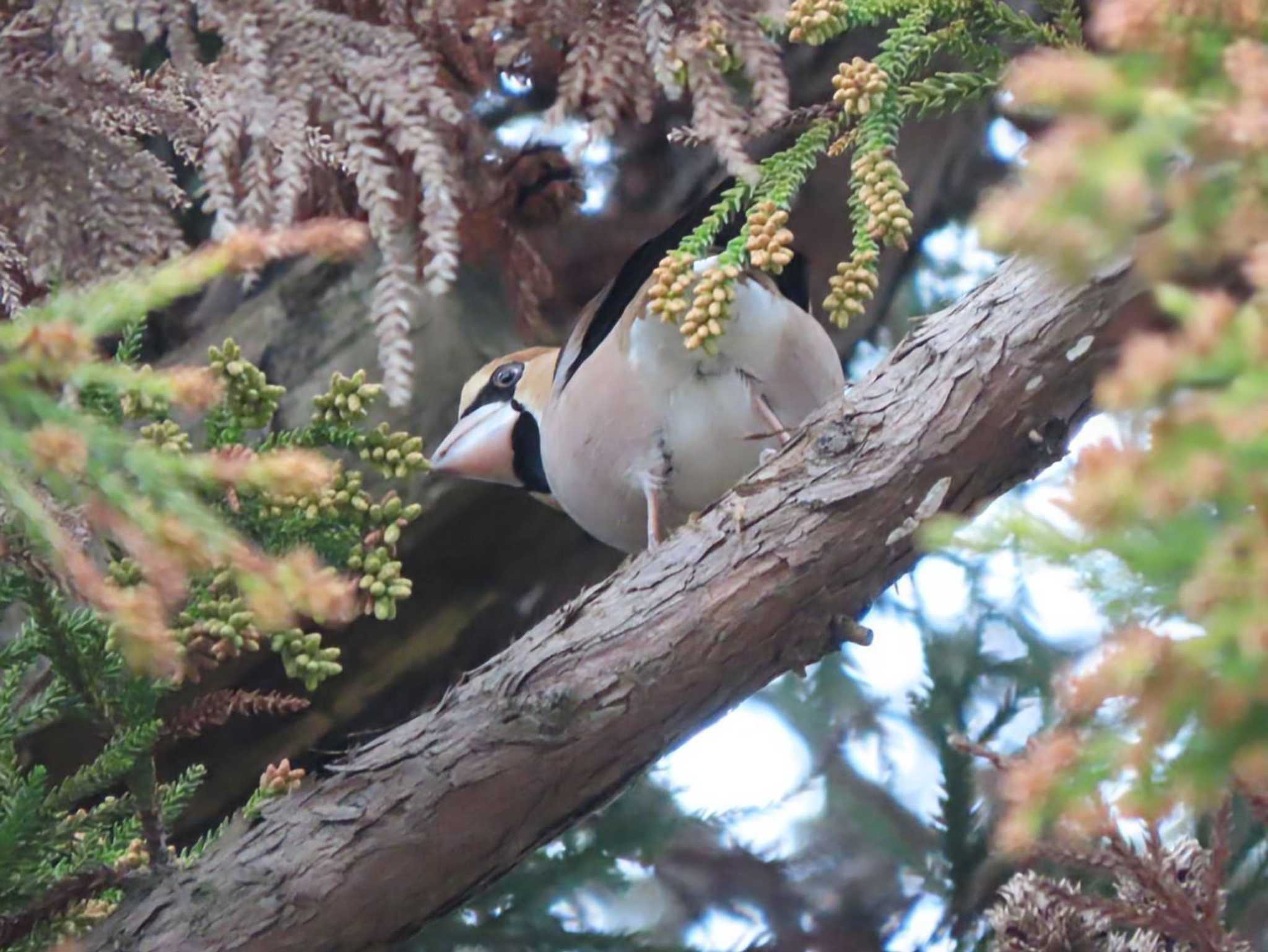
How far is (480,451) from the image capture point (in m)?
2.03

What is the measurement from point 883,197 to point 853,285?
9 cm

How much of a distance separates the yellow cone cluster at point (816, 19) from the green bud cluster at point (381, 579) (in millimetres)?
632

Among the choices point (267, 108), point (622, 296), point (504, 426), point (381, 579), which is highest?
point (267, 108)

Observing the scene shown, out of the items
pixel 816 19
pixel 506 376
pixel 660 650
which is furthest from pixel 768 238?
pixel 506 376

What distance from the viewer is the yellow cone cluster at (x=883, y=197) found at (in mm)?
1298

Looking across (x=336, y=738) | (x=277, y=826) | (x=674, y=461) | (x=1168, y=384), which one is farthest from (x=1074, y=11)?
(x=336, y=738)

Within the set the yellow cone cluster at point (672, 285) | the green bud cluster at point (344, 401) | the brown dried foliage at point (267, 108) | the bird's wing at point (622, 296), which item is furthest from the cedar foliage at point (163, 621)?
the bird's wing at point (622, 296)

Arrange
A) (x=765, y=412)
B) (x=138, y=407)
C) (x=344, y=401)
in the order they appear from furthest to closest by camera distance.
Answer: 1. (x=765, y=412)
2. (x=344, y=401)
3. (x=138, y=407)

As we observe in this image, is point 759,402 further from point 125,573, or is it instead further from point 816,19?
point 125,573

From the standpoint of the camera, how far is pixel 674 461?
1826mm

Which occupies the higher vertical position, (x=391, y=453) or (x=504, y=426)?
(x=391, y=453)

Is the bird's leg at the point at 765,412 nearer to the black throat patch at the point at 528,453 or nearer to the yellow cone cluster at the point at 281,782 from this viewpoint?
the black throat patch at the point at 528,453

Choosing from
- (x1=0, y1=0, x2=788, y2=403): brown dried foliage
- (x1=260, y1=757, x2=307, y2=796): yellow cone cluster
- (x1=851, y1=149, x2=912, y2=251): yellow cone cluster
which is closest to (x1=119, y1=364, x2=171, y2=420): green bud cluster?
(x1=0, y1=0, x2=788, y2=403): brown dried foliage

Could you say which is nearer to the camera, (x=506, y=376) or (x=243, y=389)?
(x=243, y=389)
